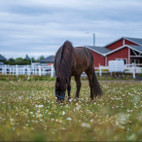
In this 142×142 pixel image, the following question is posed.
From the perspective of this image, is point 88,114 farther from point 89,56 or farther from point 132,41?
point 132,41

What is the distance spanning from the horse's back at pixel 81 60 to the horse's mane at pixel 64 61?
2.08ft

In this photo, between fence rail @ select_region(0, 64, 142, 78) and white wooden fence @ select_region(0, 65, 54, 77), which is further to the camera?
fence rail @ select_region(0, 64, 142, 78)

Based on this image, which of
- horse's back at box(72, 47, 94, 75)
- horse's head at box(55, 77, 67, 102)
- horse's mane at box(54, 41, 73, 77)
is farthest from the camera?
horse's back at box(72, 47, 94, 75)

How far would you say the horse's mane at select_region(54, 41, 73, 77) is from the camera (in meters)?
7.10

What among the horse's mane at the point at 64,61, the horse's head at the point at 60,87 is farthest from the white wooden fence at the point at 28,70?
the horse's head at the point at 60,87

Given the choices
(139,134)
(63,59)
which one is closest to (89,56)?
(63,59)

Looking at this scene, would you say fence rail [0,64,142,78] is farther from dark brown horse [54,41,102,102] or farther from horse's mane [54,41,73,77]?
horse's mane [54,41,73,77]

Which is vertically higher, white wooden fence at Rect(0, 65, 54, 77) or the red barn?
the red barn

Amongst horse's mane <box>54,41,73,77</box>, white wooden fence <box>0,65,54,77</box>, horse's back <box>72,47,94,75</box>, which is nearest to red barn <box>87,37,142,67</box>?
white wooden fence <box>0,65,54,77</box>

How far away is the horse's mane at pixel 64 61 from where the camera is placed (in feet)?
23.3

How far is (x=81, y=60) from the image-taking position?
881cm

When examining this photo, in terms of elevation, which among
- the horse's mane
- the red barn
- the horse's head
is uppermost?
the red barn

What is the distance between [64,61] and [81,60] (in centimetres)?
164

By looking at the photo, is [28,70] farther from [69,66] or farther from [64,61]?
[64,61]
